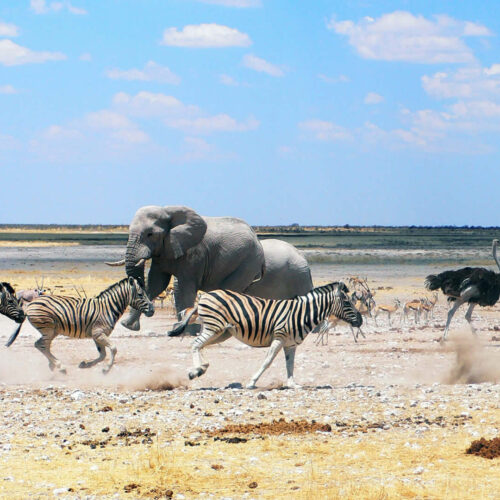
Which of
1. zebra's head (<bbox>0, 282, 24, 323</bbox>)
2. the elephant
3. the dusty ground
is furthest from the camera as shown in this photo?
the elephant

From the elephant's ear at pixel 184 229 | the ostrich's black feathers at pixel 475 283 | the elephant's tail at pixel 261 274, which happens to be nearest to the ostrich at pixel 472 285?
the ostrich's black feathers at pixel 475 283

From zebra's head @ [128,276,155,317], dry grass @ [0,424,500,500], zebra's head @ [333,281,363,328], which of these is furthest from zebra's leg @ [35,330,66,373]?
dry grass @ [0,424,500,500]

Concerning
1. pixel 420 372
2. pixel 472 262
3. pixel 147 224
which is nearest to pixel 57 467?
pixel 420 372

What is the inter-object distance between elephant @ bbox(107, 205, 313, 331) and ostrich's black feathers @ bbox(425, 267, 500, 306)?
11.8ft

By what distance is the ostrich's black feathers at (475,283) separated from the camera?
67.1 feet

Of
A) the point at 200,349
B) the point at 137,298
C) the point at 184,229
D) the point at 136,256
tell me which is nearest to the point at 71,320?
the point at 137,298

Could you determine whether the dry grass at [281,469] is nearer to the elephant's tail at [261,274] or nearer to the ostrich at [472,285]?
the ostrich at [472,285]

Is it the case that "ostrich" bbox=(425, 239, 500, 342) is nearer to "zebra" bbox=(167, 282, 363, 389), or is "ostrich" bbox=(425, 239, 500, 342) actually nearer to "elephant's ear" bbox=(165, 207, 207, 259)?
"elephant's ear" bbox=(165, 207, 207, 259)

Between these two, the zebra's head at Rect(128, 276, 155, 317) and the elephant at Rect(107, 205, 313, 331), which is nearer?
the zebra's head at Rect(128, 276, 155, 317)

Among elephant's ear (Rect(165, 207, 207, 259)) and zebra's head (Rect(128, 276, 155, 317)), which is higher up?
elephant's ear (Rect(165, 207, 207, 259))

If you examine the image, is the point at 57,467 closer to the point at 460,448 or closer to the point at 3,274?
the point at 460,448

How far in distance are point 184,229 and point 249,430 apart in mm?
9934

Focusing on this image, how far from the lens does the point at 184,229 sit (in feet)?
65.6

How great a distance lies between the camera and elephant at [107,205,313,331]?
19766mm
